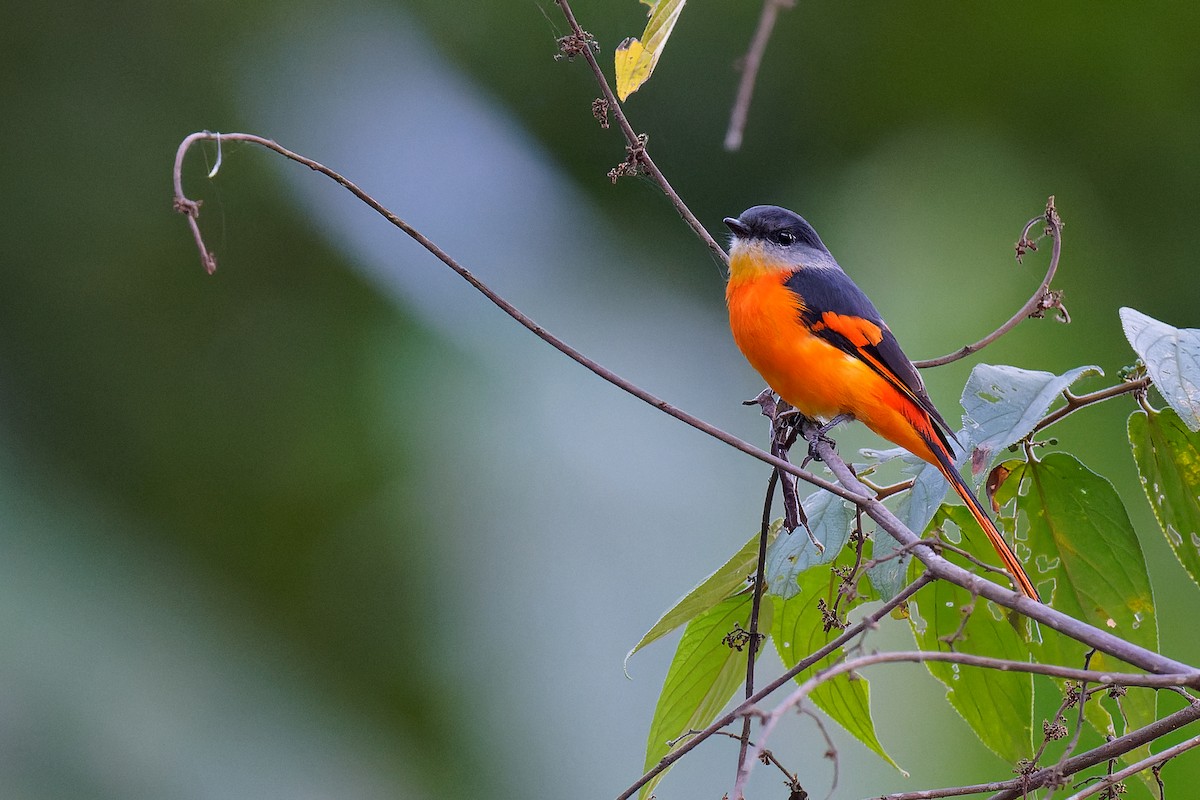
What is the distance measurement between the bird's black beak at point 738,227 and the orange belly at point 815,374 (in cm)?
24

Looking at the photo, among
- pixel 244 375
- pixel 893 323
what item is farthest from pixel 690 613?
pixel 244 375

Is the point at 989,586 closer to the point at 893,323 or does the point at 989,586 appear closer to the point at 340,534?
the point at 893,323

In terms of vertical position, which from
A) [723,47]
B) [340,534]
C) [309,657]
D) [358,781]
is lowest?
[358,781]

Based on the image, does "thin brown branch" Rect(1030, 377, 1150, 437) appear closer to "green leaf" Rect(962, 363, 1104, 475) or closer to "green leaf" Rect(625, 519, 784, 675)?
"green leaf" Rect(962, 363, 1104, 475)

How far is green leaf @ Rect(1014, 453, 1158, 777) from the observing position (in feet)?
2.82

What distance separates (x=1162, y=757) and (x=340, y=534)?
212cm

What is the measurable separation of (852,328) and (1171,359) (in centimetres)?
93

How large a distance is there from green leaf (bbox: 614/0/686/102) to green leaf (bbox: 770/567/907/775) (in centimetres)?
47

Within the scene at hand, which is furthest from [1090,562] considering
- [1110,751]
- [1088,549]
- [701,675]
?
[701,675]

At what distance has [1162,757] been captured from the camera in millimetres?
679

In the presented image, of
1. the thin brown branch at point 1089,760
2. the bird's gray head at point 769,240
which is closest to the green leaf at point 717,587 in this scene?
the thin brown branch at point 1089,760

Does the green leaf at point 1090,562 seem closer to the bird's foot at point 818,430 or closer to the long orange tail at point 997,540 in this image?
the long orange tail at point 997,540

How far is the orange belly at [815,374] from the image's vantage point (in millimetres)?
1554

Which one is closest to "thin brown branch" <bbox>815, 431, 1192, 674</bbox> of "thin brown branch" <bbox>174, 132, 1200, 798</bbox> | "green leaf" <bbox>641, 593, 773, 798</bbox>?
"thin brown branch" <bbox>174, 132, 1200, 798</bbox>
